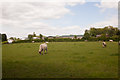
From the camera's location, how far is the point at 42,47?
50.2ft

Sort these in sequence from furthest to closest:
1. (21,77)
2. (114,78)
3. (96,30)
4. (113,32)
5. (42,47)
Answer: (96,30), (113,32), (42,47), (21,77), (114,78)

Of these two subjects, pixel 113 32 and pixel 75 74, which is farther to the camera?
pixel 113 32

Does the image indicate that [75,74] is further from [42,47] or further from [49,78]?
[42,47]

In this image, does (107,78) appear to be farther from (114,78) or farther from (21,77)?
(21,77)

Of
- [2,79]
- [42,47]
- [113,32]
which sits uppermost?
[113,32]

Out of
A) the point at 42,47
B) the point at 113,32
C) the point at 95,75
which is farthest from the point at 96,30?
the point at 95,75

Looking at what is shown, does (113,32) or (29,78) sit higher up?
(113,32)

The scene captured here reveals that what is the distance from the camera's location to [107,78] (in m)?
6.19

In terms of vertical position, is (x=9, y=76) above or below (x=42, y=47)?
below

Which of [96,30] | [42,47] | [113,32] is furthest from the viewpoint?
[96,30]

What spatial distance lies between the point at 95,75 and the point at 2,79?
15.9ft

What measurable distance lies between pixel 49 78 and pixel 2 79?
2.42m

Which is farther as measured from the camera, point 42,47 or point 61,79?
point 42,47

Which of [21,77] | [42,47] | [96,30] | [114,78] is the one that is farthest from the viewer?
[96,30]
